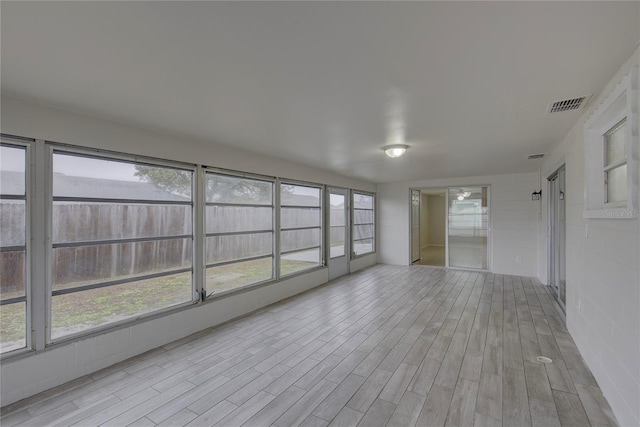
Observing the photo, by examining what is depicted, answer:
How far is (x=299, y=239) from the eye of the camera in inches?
218

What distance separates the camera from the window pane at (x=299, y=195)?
16.9ft

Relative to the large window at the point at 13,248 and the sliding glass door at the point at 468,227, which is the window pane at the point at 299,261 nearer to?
the large window at the point at 13,248

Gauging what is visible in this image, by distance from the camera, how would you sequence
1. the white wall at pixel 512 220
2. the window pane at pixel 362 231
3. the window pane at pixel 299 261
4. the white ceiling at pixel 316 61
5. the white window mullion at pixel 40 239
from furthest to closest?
the window pane at pixel 362 231 < the white wall at pixel 512 220 < the window pane at pixel 299 261 < the white window mullion at pixel 40 239 < the white ceiling at pixel 316 61

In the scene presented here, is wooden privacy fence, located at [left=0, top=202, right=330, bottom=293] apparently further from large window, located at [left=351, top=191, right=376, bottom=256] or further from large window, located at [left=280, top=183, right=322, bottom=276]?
large window, located at [left=351, top=191, right=376, bottom=256]

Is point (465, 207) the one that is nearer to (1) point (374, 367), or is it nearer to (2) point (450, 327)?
(2) point (450, 327)

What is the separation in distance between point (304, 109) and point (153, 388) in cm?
273

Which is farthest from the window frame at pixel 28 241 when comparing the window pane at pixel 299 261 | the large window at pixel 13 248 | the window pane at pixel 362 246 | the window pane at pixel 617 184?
the window pane at pixel 362 246

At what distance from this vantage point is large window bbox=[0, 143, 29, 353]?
2.29 metres

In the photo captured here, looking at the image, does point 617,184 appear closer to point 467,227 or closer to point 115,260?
point 115,260

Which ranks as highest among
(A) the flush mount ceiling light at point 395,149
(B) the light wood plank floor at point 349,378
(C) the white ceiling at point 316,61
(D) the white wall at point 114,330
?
(C) the white ceiling at point 316,61

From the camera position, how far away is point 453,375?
257 cm

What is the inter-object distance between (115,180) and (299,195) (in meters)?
3.10

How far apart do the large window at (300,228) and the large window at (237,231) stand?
0.33 meters

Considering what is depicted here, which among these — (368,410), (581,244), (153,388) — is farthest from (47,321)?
(581,244)
